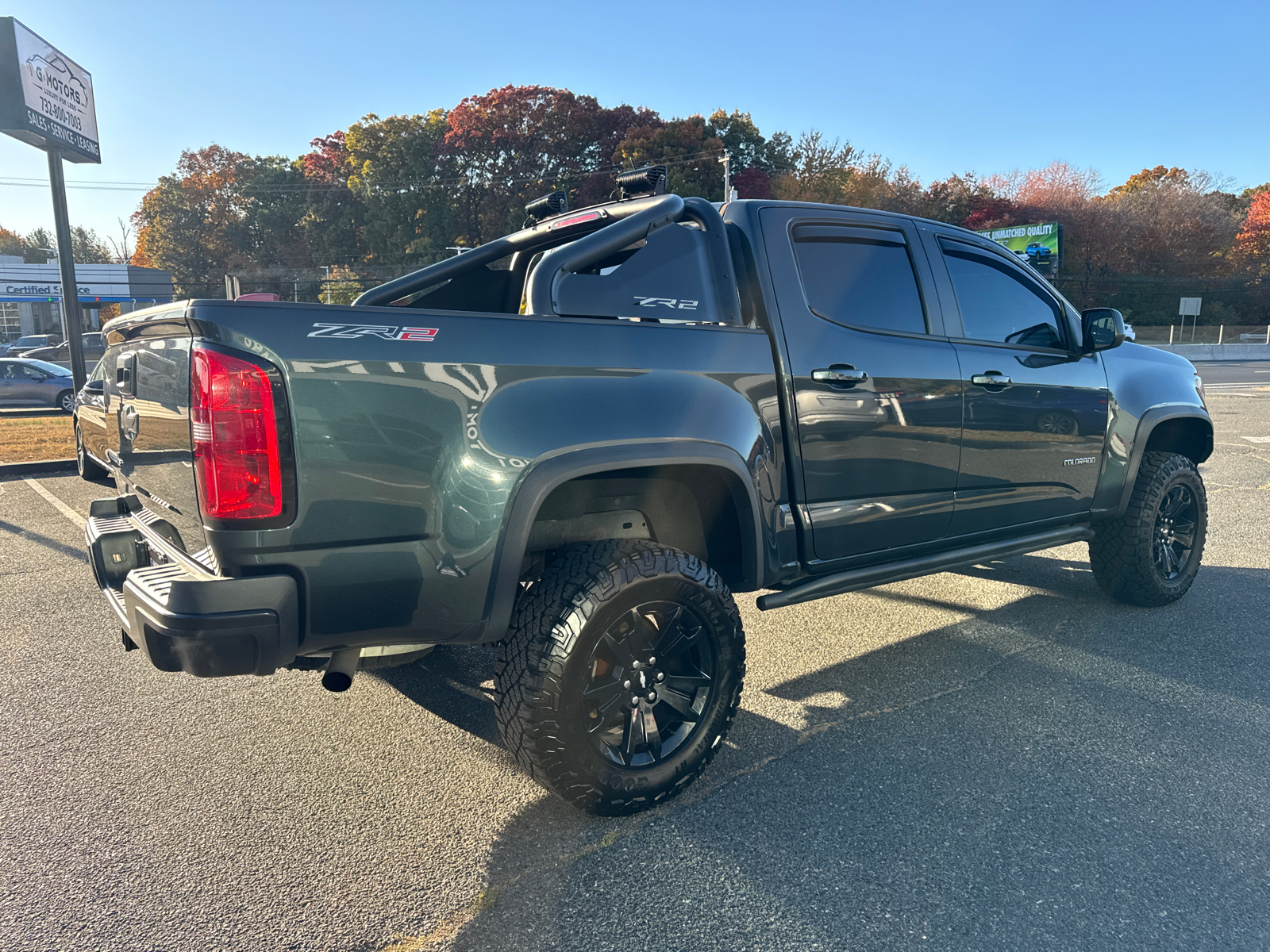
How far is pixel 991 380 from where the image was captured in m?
3.79

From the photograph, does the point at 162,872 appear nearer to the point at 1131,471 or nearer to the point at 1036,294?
the point at 1036,294

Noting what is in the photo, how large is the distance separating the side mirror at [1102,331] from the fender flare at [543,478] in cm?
254

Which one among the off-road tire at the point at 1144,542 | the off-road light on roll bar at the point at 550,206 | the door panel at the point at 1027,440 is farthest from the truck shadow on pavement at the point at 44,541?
the off-road tire at the point at 1144,542

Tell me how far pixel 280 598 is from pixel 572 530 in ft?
3.33

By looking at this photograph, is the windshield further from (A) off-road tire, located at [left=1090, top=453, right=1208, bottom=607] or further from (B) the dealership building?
(B) the dealership building

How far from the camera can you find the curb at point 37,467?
9692mm

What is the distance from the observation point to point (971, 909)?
7.32 feet

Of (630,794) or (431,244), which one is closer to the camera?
(630,794)

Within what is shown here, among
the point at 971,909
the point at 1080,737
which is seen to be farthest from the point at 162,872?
the point at 1080,737

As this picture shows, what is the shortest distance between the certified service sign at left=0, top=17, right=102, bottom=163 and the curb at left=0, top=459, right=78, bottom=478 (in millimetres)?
5670

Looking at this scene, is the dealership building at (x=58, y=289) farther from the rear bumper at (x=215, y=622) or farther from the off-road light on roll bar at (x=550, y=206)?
the rear bumper at (x=215, y=622)

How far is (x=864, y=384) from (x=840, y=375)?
14cm

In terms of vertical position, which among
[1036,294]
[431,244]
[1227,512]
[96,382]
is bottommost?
[1227,512]

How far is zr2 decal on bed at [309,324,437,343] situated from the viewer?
7.08ft
